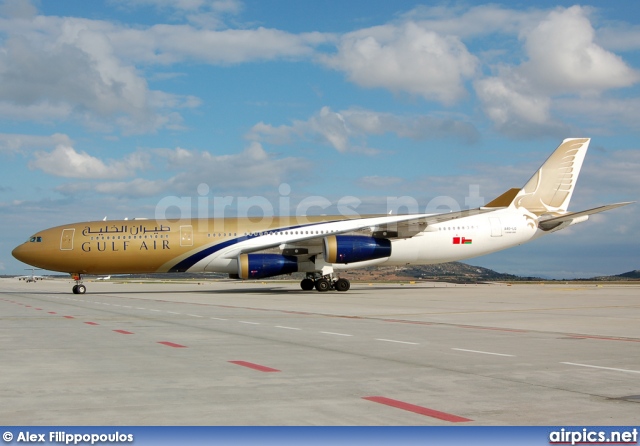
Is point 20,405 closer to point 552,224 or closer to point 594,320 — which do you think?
point 594,320

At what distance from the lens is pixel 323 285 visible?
38.2 metres

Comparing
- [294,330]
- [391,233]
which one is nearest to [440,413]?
[294,330]

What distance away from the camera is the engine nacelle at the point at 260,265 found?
3528 centimetres

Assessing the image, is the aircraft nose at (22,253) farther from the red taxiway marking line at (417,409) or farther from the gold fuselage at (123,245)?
the red taxiway marking line at (417,409)

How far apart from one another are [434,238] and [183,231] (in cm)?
1433

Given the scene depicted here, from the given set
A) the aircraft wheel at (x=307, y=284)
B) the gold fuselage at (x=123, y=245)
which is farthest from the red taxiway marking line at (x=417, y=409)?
the aircraft wheel at (x=307, y=284)

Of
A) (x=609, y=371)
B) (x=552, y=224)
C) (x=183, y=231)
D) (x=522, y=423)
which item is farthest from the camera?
(x=552, y=224)

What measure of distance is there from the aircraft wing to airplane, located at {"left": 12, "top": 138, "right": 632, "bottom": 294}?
5 centimetres

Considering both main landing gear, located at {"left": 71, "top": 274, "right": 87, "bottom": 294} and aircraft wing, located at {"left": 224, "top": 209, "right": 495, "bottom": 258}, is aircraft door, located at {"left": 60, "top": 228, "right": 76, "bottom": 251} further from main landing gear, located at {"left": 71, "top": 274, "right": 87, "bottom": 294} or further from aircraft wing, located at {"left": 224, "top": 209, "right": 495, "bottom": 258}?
aircraft wing, located at {"left": 224, "top": 209, "right": 495, "bottom": 258}

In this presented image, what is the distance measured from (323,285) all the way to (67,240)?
1431 centimetres

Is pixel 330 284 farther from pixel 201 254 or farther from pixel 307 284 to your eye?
pixel 201 254

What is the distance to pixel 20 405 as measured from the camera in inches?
276

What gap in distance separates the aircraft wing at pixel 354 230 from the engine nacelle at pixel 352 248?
761 mm

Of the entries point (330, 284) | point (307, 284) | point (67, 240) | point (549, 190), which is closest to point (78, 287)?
point (67, 240)
